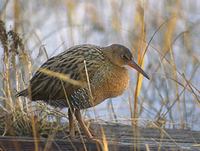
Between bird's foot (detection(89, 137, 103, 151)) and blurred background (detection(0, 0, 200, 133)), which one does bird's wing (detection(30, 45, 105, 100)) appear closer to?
bird's foot (detection(89, 137, 103, 151))

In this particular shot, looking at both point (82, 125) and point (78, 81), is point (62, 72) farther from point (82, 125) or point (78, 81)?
point (82, 125)

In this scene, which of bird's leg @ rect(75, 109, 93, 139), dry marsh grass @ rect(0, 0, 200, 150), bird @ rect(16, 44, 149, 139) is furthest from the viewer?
dry marsh grass @ rect(0, 0, 200, 150)

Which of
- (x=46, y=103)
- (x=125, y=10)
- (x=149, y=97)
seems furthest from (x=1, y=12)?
(x=125, y=10)

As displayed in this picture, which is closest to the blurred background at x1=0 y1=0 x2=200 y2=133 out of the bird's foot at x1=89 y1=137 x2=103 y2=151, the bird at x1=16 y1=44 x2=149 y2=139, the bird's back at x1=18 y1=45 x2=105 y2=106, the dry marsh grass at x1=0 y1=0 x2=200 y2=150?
the dry marsh grass at x1=0 y1=0 x2=200 y2=150

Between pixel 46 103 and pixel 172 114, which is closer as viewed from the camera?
pixel 46 103

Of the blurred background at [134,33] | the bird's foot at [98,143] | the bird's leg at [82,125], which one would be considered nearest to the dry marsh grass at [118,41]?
the blurred background at [134,33]

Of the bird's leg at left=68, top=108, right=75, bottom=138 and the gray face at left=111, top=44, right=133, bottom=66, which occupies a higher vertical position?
the gray face at left=111, top=44, right=133, bottom=66

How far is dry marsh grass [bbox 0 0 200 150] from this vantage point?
468 centimetres

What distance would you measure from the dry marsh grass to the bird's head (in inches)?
2.5

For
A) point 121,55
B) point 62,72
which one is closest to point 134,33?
point 121,55

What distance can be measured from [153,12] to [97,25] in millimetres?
639

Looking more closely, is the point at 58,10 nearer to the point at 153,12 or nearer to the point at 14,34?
the point at 153,12

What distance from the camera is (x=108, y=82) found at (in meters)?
4.63

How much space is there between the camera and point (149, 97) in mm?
7324
